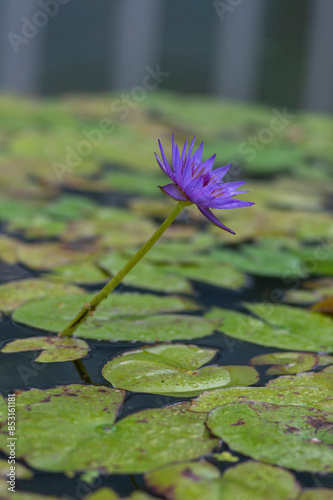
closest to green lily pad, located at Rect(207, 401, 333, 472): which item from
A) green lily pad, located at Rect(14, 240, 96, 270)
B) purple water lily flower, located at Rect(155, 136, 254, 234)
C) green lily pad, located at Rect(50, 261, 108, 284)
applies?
purple water lily flower, located at Rect(155, 136, 254, 234)

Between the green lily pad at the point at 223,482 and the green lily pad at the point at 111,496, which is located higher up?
the green lily pad at the point at 223,482

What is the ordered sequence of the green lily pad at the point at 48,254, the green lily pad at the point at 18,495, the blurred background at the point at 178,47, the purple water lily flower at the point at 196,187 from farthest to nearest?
the blurred background at the point at 178,47, the green lily pad at the point at 48,254, the purple water lily flower at the point at 196,187, the green lily pad at the point at 18,495

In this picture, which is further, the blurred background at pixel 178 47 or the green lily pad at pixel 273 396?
the blurred background at pixel 178 47

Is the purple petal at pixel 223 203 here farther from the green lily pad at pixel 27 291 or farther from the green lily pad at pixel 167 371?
the green lily pad at pixel 27 291

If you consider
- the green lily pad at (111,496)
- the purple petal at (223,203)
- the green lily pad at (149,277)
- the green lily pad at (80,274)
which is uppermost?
the purple petal at (223,203)

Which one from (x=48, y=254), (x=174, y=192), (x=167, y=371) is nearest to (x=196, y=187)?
(x=174, y=192)

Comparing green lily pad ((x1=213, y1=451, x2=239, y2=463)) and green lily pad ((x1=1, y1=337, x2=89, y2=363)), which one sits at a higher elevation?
green lily pad ((x1=213, y1=451, x2=239, y2=463))

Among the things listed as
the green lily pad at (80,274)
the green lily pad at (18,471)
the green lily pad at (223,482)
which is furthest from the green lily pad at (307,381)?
the green lily pad at (80,274)

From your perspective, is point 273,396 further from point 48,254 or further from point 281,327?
point 48,254

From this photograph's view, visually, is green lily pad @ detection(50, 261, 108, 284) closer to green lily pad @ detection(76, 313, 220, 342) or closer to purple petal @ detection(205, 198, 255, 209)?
green lily pad @ detection(76, 313, 220, 342)
